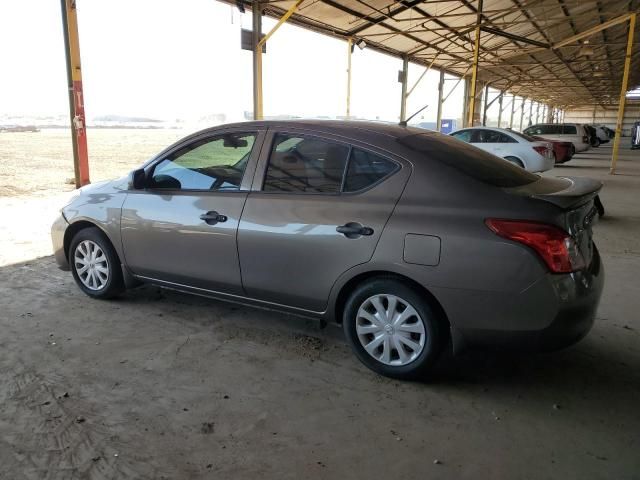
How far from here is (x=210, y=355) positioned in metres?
3.42

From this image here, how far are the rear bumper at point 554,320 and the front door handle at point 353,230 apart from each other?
77 cm

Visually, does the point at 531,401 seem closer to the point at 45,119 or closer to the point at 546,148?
the point at 546,148

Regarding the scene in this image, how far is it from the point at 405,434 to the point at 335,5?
12.9m

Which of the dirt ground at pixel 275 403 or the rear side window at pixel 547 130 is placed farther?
the rear side window at pixel 547 130

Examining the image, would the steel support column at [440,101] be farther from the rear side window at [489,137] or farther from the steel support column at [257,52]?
the steel support column at [257,52]

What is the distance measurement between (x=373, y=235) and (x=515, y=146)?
457 inches

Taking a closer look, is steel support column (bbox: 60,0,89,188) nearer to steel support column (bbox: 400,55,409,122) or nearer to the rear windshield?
the rear windshield

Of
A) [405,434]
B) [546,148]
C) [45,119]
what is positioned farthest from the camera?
[45,119]

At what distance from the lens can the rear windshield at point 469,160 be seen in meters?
3.04

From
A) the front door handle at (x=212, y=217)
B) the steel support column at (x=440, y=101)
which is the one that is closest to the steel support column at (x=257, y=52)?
the front door handle at (x=212, y=217)

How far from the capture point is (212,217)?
→ 3566 millimetres

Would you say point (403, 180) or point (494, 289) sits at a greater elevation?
point (403, 180)

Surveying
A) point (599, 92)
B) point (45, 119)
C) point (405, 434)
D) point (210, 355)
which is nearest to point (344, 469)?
point (405, 434)

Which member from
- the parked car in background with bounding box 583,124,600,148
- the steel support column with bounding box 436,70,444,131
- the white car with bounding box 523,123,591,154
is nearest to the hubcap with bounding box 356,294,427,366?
the white car with bounding box 523,123,591,154
